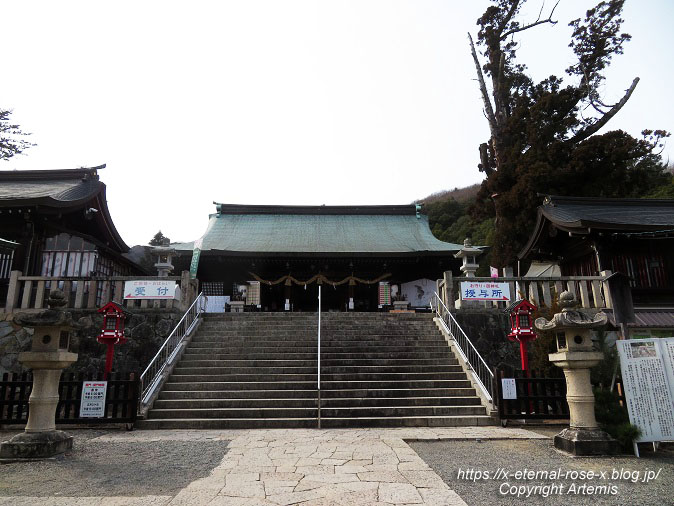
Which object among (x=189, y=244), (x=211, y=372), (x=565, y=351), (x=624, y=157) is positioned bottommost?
(x=211, y=372)

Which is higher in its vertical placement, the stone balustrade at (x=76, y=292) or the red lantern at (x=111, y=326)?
the stone balustrade at (x=76, y=292)

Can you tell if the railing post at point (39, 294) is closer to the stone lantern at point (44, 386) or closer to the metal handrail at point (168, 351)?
the metal handrail at point (168, 351)

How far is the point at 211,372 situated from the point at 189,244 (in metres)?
10.1

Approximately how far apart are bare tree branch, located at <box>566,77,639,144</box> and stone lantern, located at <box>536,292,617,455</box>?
60.6 ft

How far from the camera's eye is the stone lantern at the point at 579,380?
582 centimetres

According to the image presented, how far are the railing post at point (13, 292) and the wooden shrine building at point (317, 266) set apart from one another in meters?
5.70

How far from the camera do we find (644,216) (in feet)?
47.9

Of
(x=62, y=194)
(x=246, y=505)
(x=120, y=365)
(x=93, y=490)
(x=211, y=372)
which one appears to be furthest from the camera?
(x=62, y=194)

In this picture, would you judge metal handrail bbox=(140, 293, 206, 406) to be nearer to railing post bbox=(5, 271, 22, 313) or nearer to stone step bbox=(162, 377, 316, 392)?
stone step bbox=(162, 377, 316, 392)

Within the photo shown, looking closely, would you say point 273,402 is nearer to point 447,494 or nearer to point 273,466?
point 273,466

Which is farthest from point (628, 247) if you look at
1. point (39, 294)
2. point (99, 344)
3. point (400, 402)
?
point (39, 294)

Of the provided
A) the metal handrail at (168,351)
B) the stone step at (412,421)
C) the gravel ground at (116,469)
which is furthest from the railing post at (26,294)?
the stone step at (412,421)

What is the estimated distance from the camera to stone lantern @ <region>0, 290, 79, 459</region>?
5867 mm

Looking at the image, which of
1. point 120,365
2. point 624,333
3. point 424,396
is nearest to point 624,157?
point 624,333
